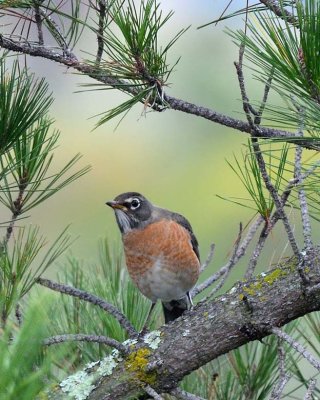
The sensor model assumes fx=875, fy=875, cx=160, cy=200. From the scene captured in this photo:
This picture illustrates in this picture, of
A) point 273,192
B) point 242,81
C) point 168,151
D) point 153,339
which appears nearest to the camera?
point 242,81

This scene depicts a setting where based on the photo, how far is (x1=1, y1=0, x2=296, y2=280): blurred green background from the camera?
18.2 ft

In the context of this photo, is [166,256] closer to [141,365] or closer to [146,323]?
[146,323]

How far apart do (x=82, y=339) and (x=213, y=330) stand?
10.2 inches

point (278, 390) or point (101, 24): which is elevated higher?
point (101, 24)

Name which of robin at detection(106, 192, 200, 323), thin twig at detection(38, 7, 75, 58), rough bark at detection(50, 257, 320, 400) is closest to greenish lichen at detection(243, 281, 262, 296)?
rough bark at detection(50, 257, 320, 400)

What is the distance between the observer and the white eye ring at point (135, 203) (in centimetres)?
265

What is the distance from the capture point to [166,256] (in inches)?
104

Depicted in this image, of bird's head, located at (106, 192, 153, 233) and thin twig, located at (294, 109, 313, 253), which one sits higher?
bird's head, located at (106, 192, 153, 233)

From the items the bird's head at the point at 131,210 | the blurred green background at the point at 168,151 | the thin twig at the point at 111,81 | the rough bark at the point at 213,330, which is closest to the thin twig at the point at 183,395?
the rough bark at the point at 213,330

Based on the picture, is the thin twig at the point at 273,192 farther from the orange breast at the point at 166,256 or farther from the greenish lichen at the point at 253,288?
the orange breast at the point at 166,256

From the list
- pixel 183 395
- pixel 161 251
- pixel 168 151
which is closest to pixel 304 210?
pixel 183 395

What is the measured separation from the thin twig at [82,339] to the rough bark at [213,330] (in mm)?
54

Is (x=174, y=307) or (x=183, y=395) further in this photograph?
(x=174, y=307)

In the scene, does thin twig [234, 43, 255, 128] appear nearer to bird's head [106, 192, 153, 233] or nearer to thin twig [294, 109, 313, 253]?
thin twig [294, 109, 313, 253]
